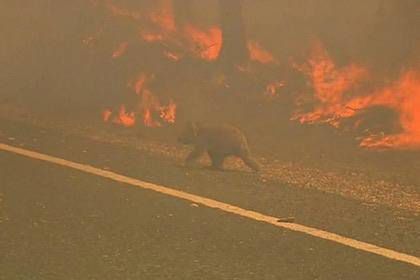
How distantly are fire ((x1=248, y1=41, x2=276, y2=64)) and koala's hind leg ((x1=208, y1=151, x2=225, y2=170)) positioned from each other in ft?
23.9

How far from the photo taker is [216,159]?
8.88m

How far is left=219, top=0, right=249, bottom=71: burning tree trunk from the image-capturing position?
15492 millimetres

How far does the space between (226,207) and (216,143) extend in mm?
2202

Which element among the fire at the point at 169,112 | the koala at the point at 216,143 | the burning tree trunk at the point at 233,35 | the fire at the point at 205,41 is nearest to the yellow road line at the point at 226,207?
the koala at the point at 216,143

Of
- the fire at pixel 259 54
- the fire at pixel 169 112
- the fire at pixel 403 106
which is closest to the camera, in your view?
the fire at pixel 403 106

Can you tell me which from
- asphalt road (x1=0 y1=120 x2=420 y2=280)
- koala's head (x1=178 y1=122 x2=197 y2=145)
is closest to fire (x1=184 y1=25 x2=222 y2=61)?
koala's head (x1=178 y1=122 x2=197 y2=145)

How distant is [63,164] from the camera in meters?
8.13

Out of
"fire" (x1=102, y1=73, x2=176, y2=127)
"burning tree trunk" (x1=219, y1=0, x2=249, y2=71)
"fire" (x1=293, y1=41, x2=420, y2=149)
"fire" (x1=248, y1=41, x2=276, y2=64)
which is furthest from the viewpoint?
"fire" (x1=248, y1=41, x2=276, y2=64)

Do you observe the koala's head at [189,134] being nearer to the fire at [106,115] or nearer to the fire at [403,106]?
the fire at [403,106]

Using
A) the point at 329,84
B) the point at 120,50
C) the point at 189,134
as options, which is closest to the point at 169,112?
the point at 329,84

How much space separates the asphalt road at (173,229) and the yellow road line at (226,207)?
11 cm

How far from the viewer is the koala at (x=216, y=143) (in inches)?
349

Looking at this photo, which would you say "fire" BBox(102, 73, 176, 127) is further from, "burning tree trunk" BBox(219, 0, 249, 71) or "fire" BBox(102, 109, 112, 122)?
"burning tree trunk" BBox(219, 0, 249, 71)

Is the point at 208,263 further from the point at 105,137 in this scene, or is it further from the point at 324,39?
the point at 324,39
